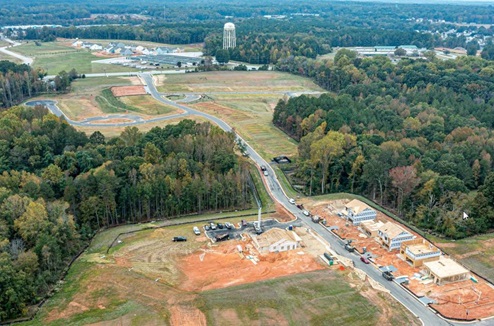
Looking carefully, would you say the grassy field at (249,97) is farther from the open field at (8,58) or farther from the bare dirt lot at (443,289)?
the open field at (8,58)

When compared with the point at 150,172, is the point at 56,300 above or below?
below

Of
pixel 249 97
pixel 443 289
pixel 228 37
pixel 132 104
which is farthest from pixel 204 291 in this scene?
pixel 228 37

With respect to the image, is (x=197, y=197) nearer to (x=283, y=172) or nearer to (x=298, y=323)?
(x=283, y=172)

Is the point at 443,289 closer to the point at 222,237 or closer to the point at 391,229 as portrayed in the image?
the point at 391,229

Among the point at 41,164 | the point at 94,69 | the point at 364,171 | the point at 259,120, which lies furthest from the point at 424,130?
the point at 94,69

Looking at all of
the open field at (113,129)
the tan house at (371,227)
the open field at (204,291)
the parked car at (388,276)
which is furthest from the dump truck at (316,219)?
the open field at (113,129)

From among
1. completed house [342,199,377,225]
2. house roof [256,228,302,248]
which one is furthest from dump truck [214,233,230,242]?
completed house [342,199,377,225]
